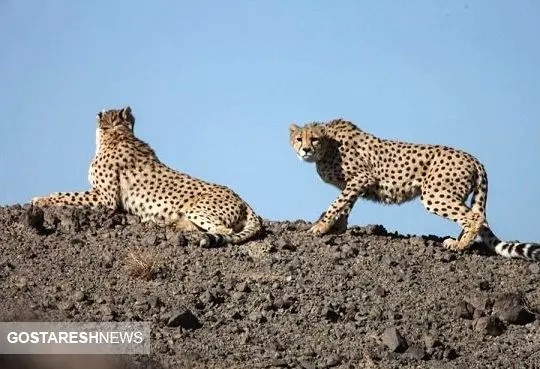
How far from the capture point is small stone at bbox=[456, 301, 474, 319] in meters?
9.45

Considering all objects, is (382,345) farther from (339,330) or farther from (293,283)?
(293,283)

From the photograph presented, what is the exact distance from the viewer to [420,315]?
9.40 m

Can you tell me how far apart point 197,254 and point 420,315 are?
2.04 metres

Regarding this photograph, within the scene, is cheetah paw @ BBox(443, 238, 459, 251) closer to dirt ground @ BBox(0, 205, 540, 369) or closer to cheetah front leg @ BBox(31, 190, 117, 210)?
dirt ground @ BBox(0, 205, 540, 369)

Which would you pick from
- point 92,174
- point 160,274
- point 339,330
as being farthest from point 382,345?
point 92,174

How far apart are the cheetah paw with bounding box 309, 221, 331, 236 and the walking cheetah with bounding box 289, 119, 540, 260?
1 centimetres

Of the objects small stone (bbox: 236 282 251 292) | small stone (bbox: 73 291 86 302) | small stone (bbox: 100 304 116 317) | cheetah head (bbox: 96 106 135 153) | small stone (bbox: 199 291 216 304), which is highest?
cheetah head (bbox: 96 106 135 153)

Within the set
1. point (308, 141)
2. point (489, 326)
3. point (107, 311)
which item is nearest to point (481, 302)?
point (489, 326)

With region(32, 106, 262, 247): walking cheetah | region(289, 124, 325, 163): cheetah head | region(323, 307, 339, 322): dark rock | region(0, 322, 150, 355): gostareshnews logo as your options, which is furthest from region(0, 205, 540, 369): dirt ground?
region(289, 124, 325, 163): cheetah head

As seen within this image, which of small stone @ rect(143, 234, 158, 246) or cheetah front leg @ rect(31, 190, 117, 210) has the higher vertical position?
cheetah front leg @ rect(31, 190, 117, 210)

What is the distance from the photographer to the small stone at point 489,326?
30.1ft

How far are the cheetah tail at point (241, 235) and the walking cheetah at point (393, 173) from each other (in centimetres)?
65

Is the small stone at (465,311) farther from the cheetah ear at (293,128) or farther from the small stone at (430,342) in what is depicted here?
the cheetah ear at (293,128)

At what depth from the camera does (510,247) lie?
453 inches
